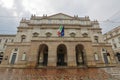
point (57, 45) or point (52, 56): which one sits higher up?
point (57, 45)

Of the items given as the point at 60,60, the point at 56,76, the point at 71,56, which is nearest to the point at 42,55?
the point at 60,60

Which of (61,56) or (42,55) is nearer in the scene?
(42,55)

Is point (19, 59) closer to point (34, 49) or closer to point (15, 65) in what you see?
point (15, 65)

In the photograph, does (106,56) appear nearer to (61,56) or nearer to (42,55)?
(61,56)

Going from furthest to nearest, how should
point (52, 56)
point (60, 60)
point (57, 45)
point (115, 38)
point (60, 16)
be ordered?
point (115, 38) → point (60, 16) → point (60, 60) → point (57, 45) → point (52, 56)

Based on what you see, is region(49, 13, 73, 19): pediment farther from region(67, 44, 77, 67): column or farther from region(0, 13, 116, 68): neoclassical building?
region(67, 44, 77, 67): column

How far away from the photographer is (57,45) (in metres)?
18.1

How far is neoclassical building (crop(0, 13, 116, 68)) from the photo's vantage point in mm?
17391

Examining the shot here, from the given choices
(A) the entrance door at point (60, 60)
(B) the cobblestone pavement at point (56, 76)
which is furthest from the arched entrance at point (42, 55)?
(B) the cobblestone pavement at point (56, 76)

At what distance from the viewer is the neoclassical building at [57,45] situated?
17.4m

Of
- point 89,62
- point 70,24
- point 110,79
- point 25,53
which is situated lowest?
point 110,79

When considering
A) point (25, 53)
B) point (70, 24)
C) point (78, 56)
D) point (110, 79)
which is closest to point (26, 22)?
point (25, 53)

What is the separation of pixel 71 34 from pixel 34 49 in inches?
412

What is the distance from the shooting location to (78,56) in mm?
20891
